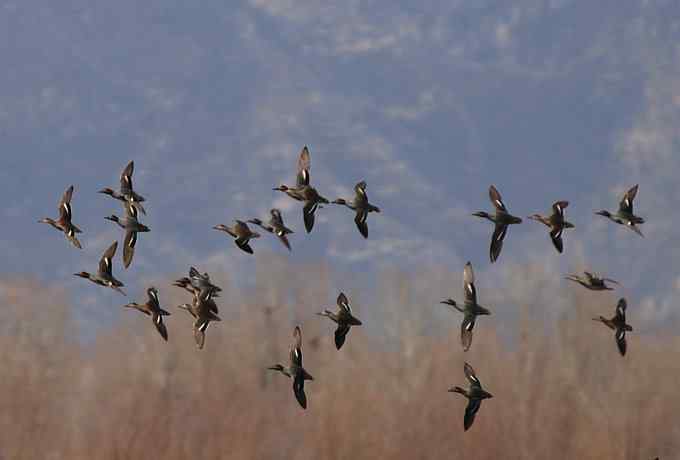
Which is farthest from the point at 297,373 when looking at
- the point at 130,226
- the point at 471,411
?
the point at 130,226

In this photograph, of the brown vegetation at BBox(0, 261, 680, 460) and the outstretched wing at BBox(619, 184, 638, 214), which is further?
the brown vegetation at BBox(0, 261, 680, 460)

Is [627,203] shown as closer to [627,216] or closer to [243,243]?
[627,216]

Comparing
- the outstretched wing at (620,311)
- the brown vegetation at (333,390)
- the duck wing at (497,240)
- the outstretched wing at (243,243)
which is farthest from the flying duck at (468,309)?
the brown vegetation at (333,390)

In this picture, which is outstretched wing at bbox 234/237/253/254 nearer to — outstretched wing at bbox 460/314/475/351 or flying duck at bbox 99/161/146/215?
flying duck at bbox 99/161/146/215

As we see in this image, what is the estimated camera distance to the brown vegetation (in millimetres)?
51000

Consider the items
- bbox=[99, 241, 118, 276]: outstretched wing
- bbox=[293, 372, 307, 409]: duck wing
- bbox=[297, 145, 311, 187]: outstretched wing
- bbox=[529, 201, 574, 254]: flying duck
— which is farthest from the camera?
bbox=[99, 241, 118, 276]: outstretched wing

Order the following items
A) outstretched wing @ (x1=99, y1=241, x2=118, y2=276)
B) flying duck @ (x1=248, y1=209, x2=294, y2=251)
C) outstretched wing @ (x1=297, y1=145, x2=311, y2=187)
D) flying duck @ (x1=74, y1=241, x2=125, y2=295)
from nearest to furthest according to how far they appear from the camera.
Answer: flying duck @ (x1=74, y1=241, x2=125, y2=295) → flying duck @ (x1=248, y1=209, x2=294, y2=251) → outstretched wing @ (x1=297, y1=145, x2=311, y2=187) → outstretched wing @ (x1=99, y1=241, x2=118, y2=276)

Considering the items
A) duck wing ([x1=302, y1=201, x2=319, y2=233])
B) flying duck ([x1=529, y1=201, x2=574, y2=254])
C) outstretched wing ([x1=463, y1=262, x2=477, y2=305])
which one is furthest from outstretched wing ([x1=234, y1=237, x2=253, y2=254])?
flying duck ([x1=529, y1=201, x2=574, y2=254])

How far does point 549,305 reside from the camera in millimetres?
77062

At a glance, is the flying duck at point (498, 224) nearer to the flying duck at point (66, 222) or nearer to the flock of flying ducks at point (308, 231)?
the flock of flying ducks at point (308, 231)

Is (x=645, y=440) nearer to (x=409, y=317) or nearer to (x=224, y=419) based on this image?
(x=224, y=419)

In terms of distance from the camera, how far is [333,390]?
56094 millimetres

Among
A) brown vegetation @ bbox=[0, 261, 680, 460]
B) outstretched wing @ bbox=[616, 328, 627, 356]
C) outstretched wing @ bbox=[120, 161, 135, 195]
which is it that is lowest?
outstretched wing @ bbox=[616, 328, 627, 356]

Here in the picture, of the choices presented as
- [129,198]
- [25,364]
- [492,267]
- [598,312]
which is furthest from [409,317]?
[492,267]
